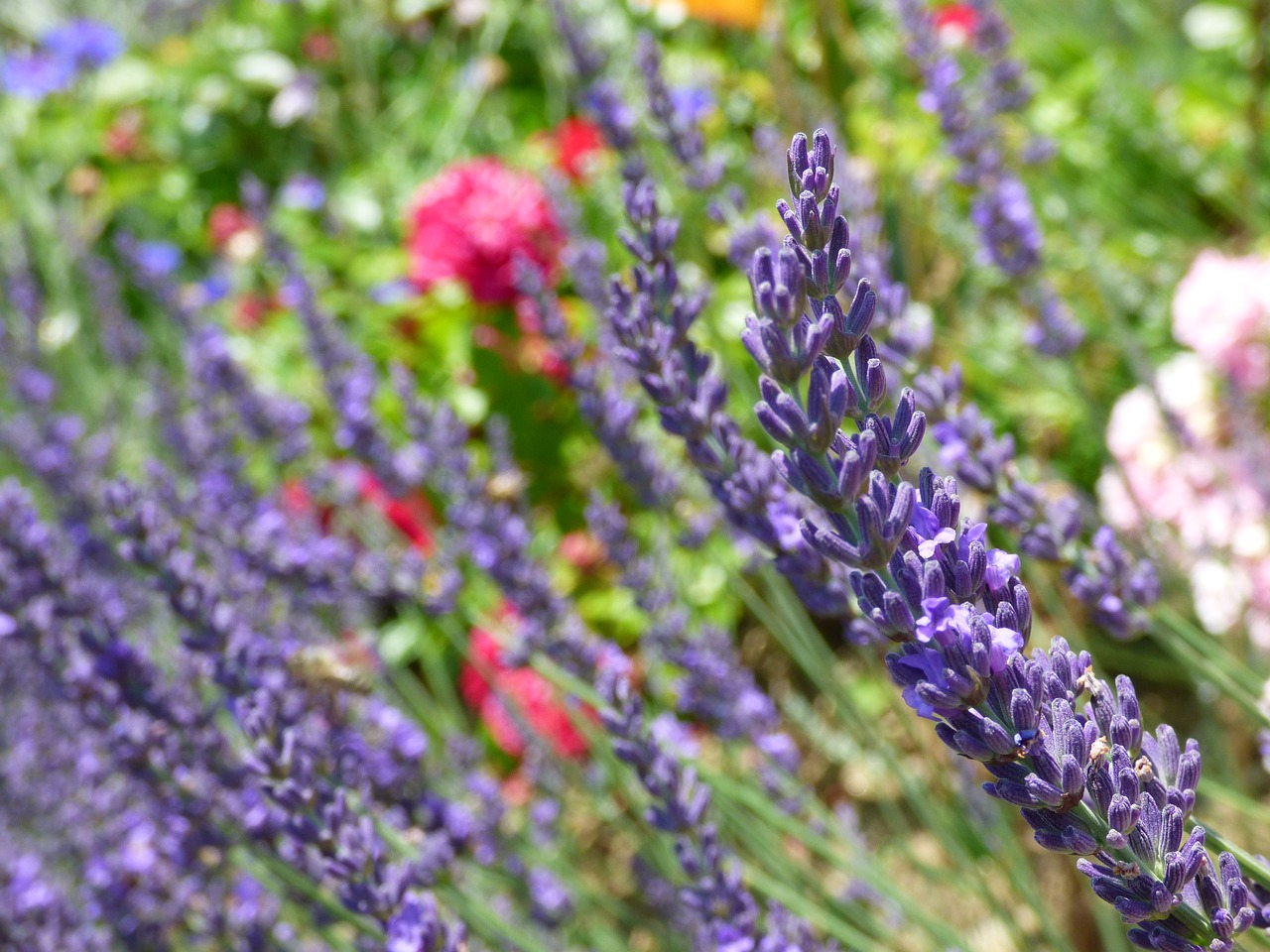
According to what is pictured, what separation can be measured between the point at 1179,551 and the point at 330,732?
161 cm

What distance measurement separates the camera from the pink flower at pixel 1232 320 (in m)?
2.41

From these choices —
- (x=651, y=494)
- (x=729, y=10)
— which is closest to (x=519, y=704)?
(x=651, y=494)

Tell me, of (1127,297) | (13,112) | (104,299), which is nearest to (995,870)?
(1127,297)

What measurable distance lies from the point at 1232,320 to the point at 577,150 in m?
1.94

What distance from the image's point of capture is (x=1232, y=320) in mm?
2416

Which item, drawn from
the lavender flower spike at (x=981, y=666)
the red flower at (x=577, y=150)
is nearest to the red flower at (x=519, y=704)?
the red flower at (x=577, y=150)

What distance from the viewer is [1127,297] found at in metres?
3.21

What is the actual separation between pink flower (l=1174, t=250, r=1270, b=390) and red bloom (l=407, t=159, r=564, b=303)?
5.20 ft

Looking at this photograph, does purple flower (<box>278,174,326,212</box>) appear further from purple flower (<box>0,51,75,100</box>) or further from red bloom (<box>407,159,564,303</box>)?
purple flower (<box>0,51,75,100</box>)

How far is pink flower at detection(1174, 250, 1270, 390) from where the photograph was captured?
241 cm

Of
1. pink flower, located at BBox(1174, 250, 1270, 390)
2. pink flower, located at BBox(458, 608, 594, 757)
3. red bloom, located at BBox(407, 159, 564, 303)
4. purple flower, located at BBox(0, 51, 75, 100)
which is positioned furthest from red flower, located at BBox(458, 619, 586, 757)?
purple flower, located at BBox(0, 51, 75, 100)

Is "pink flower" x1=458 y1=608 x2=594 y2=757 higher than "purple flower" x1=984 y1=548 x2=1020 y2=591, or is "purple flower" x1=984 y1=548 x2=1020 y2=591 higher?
"purple flower" x1=984 y1=548 x2=1020 y2=591

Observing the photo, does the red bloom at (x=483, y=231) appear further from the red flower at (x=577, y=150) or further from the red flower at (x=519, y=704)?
the red flower at (x=519, y=704)

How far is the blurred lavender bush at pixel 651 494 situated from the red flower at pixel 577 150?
0.03 metres
